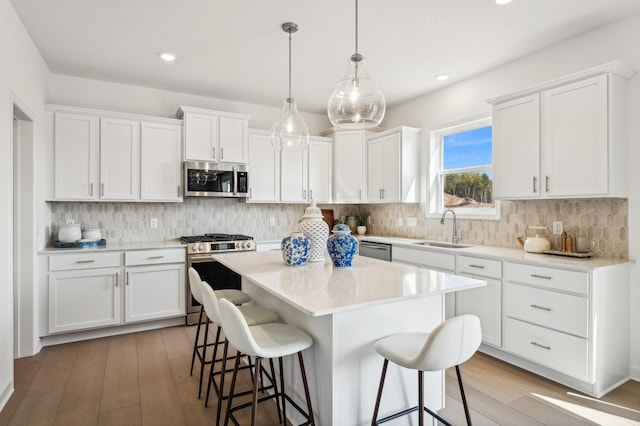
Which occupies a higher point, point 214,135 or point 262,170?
point 214,135

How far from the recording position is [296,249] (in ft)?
7.62

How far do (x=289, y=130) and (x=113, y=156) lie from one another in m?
2.17

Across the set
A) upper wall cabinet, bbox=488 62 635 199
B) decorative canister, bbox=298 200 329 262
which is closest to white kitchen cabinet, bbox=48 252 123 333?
decorative canister, bbox=298 200 329 262

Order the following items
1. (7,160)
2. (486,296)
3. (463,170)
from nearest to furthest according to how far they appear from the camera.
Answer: (7,160), (486,296), (463,170)

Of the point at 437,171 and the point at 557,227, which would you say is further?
the point at 437,171

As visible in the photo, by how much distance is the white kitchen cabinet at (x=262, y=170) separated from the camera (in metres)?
4.53

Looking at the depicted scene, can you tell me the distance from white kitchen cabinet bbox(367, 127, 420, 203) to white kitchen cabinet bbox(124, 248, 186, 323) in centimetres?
255

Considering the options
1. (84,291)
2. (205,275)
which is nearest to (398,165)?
(205,275)

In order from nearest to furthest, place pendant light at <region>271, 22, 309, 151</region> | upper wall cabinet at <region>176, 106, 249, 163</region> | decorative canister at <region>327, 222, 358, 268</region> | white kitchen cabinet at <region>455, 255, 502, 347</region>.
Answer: decorative canister at <region>327, 222, 358, 268</region> < pendant light at <region>271, 22, 309, 151</region> < white kitchen cabinet at <region>455, 255, 502, 347</region> < upper wall cabinet at <region>176, 106, 249, 163</region>

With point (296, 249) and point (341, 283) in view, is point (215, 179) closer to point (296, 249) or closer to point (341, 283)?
point (296, 249)

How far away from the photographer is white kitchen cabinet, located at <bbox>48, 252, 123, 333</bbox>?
10.8ft

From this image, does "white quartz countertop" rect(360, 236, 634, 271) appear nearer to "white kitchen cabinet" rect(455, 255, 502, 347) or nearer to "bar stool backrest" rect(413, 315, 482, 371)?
"white kitchen cabinet" rect(455, 255, 502, 347)

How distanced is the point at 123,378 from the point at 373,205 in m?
3.82

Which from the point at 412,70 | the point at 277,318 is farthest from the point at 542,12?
the point at 277,318
